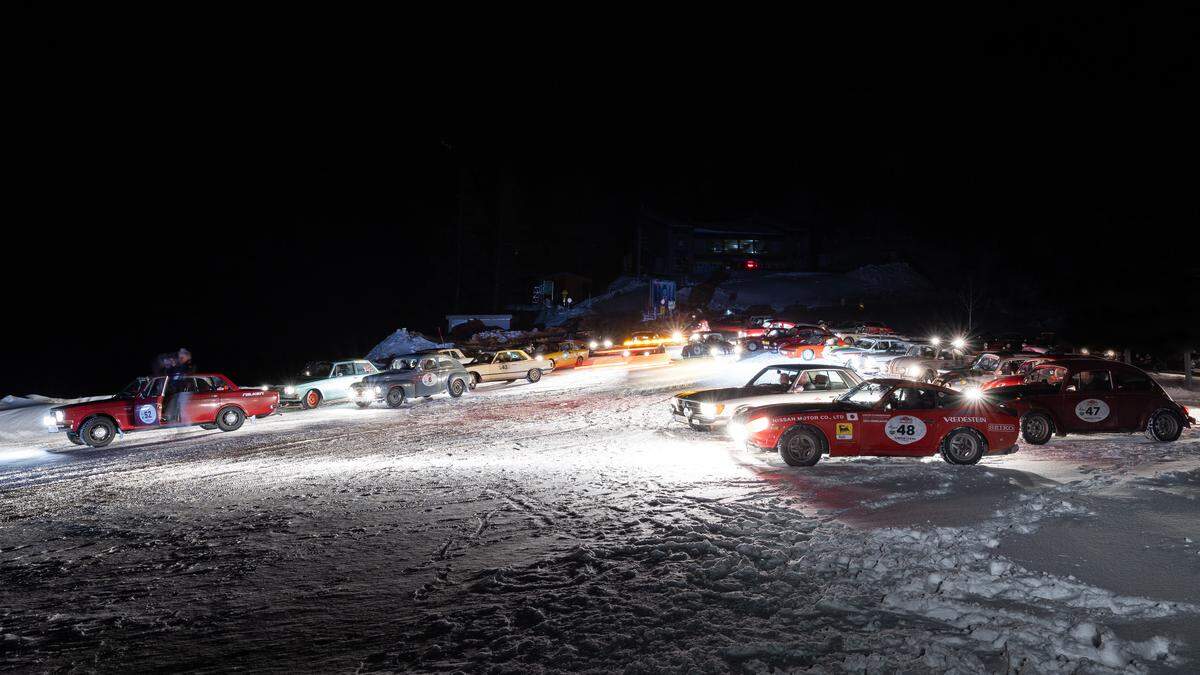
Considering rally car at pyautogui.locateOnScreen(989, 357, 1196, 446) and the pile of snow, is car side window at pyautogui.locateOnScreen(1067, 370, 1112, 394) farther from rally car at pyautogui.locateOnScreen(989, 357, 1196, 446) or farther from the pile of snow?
the pile of snow

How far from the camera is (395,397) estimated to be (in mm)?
20125

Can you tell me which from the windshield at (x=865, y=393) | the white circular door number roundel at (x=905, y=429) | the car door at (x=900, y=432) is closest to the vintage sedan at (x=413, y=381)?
the windshield at (x=865, y=393)

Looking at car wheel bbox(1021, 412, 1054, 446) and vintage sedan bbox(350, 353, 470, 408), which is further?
vintage sedan bbox(350, 353, 470, 408)

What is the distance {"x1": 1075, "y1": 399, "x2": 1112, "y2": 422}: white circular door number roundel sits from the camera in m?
12.7

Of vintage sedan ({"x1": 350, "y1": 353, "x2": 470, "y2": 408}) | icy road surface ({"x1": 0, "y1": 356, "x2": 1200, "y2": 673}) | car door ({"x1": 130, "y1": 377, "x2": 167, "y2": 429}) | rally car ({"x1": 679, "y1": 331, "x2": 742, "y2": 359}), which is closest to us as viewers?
icy road surface ({"x1": 0, "y1": 356, "x2": 1200, "y2": 673})

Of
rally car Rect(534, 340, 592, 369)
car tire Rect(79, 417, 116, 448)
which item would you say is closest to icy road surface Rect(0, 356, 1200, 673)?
car tire Rect(79, 417, 116, 448)

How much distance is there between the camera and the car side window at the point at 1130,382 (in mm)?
12836

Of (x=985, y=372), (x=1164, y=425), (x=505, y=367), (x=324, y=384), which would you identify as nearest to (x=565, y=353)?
(x=505, y=367)

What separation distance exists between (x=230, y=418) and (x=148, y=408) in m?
1.72

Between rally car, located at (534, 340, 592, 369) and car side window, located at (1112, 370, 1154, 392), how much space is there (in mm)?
18577

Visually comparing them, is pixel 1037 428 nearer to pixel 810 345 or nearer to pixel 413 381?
pixel 413 381

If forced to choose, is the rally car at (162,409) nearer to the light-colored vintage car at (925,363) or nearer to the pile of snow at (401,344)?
the light-colored vintage car at (925,363)

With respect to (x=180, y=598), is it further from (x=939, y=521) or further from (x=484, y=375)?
(x=484, y=375)

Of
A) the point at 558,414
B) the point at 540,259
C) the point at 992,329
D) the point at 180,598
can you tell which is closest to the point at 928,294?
the point at 992,329
